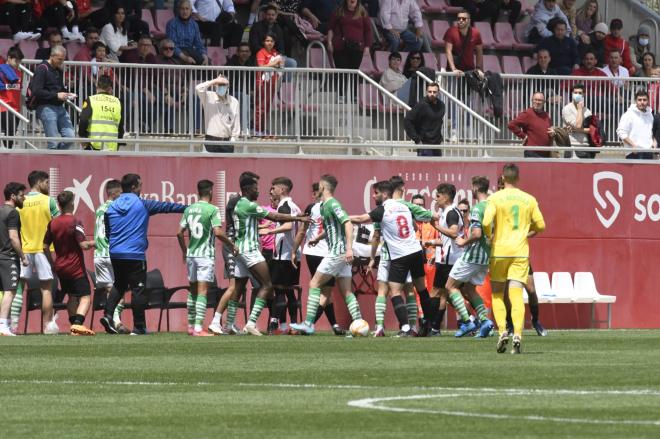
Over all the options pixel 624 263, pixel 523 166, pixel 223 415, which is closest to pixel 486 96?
pixel 523 166

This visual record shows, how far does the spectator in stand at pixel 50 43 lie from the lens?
26.1m

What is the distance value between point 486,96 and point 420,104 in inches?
74.5

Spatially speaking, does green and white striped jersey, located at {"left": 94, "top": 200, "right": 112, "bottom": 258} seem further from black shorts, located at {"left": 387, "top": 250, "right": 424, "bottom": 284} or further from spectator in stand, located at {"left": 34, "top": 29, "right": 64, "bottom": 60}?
black shorts, located at {"left": 387, "top": 250, "right": 424, "bottom": 284}

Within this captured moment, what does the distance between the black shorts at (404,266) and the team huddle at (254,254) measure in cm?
1

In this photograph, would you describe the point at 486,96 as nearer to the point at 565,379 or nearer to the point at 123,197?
the point at 123,197

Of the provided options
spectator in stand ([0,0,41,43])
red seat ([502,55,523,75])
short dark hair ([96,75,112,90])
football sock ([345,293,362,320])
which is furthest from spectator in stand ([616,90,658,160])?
spectator in stand ([0,0,41,43])

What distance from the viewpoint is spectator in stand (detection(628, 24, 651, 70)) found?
32969mm

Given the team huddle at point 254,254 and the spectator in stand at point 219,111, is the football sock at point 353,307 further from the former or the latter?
the spectator in stand at point 219,111

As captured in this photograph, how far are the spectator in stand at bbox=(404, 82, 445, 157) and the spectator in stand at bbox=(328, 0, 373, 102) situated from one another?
255 cm

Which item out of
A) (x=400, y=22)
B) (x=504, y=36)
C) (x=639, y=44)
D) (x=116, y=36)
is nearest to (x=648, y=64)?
(x=639, y=44)

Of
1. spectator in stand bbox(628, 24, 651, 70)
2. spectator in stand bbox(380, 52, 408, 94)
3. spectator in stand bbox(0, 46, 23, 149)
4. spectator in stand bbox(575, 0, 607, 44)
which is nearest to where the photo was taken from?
spectator in stand bbox(0, 46, 23, 149)

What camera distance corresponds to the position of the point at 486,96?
28031mm

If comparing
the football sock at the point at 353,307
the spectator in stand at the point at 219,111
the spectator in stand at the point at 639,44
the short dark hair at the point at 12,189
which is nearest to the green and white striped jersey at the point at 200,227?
the football sock at the point at 353,307

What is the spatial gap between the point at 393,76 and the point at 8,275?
8.81 metres
